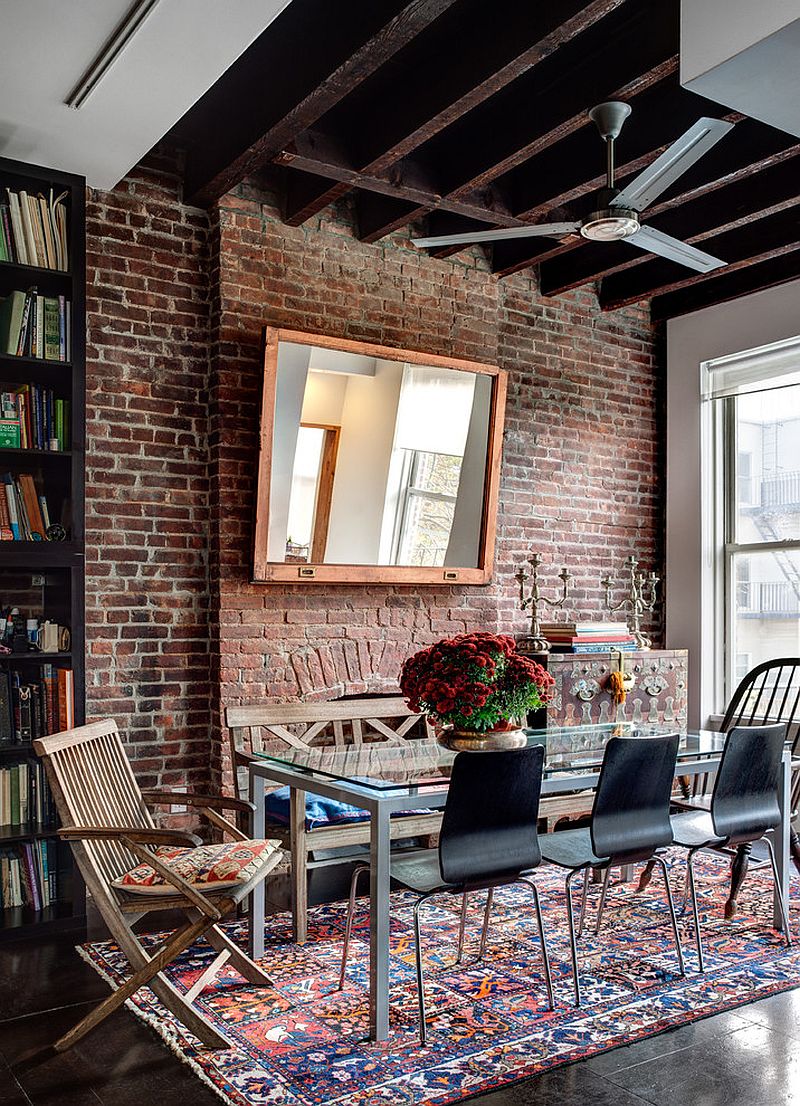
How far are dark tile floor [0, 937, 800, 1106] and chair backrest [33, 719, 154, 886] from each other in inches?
19.3

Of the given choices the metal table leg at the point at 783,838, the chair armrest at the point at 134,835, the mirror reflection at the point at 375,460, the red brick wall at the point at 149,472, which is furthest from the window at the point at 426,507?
the chair armrest at the point at 134,835

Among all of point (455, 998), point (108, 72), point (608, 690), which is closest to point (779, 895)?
point (455, 998)

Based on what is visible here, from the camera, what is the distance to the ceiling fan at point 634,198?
330cm

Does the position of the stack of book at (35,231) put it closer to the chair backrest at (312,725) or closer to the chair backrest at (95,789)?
the chair backrest at (95,789)

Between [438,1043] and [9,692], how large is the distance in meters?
2.30

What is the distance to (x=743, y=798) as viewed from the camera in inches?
154

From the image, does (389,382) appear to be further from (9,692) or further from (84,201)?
(9,692)

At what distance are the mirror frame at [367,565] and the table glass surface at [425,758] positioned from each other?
44.0 inches

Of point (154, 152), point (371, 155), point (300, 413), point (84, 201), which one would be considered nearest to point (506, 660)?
point (300, 413)

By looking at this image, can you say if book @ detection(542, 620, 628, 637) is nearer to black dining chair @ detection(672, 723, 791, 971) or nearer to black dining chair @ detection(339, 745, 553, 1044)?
black dining chair @ detection(672, 723, 791, 971)

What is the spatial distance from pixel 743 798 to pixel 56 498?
3.15 metres

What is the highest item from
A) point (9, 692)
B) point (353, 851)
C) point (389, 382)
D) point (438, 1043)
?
point (389, 382)

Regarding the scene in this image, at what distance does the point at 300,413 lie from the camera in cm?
514

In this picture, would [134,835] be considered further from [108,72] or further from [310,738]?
[108,72]
